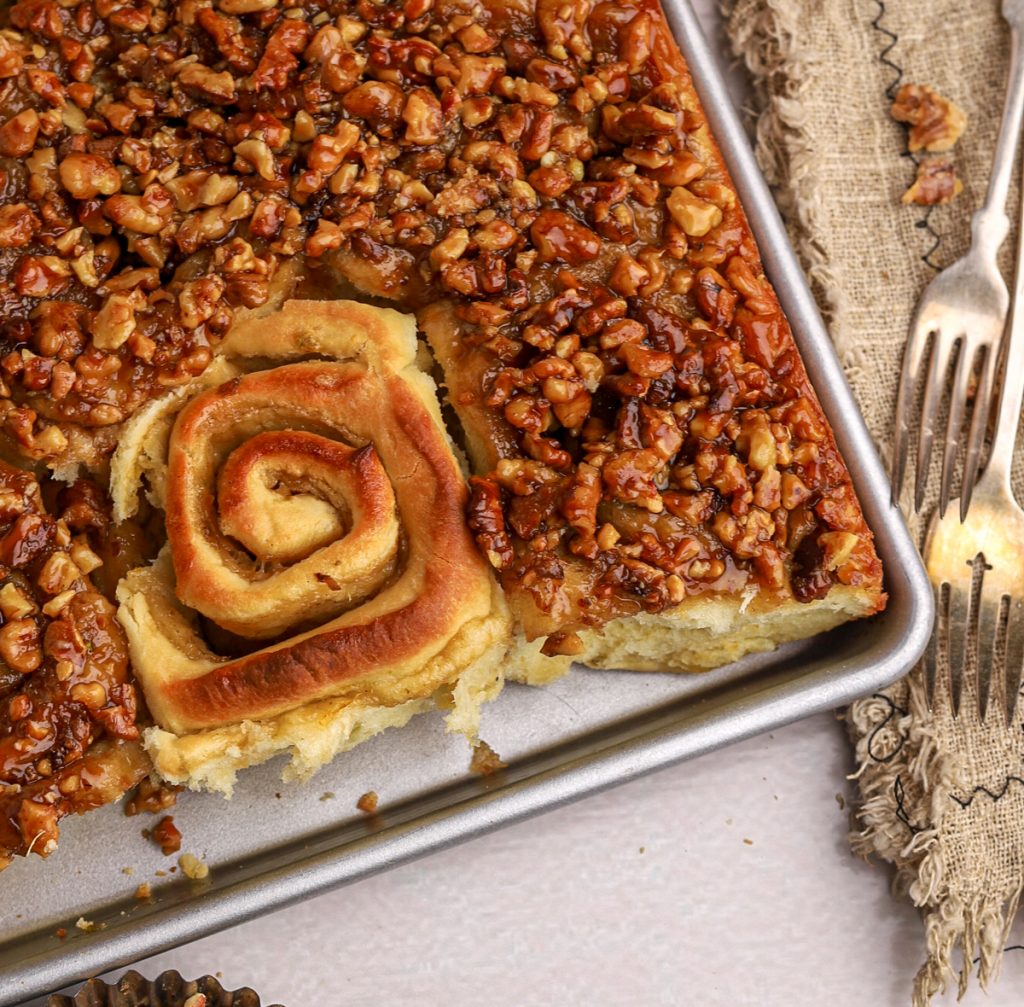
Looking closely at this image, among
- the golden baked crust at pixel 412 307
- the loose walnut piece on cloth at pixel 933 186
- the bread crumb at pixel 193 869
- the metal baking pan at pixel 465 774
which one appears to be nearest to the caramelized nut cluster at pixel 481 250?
the golden baked crust at pixel 412 307

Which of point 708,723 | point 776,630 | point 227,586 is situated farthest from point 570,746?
point 227,586

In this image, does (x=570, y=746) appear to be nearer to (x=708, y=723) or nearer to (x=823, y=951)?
(x=708, y=723)

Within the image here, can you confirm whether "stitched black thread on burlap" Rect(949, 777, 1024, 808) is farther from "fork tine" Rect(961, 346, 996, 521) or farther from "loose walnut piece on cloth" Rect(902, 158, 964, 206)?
"loose walnut piece on cloth" Rect(902, 158, 964, 206)

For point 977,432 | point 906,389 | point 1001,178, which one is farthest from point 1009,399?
point 1001,178

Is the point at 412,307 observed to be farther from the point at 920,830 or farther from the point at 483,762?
the point at 920,830

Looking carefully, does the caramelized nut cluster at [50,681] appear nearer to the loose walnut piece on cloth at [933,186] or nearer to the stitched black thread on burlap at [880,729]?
the stitched black thread on burlap at [880,729]
